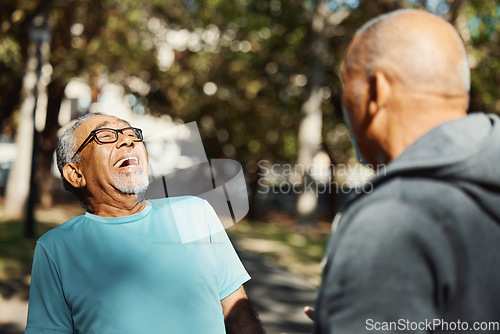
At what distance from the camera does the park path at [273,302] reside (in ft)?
22.7

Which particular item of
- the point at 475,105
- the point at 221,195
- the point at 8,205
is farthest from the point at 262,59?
the point at 221,195

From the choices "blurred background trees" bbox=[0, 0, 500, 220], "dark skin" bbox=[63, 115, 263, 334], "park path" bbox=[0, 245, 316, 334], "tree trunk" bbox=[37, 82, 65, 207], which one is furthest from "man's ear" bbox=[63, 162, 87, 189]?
"tree trunk" bbox=[37, 82, 65, 207]

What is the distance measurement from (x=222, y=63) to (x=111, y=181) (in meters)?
20.3

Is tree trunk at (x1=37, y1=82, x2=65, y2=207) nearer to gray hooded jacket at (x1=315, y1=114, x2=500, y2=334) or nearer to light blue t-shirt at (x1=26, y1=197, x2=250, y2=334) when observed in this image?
light blue t-shirt at (x1=26, y1=197, x2=250, y2=334)

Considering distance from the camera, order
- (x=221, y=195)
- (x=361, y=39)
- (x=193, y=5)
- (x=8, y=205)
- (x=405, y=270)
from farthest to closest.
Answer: (x=193, y=5)
(x=8, y=205)
(x=221, y=195)
(x=361, y=39)
(x=405, y=270)

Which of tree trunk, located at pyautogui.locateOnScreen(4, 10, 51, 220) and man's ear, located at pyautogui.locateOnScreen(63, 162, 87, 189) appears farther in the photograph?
tree trunk, located at pyautogui.locateOnScreen(4, 10, 51, 220)

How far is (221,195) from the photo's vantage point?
2.23m

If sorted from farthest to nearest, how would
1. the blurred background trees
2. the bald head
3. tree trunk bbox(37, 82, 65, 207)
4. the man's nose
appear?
tree trunk bbox(37, 82, 65, 207) → the blurred background trees → the man's nose → the bald head

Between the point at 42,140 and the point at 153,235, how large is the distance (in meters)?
21.1

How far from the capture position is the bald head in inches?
46.0

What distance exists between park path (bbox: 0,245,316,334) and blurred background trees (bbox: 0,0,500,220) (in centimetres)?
466

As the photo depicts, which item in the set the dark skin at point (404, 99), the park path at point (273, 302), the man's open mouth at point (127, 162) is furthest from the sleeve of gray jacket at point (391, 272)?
the park path at point (273, 302)

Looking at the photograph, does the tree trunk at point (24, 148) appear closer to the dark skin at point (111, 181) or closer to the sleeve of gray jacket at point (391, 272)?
the dark skin at point (111, 181)

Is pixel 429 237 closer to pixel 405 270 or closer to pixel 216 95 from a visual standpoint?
pixel 405 270
